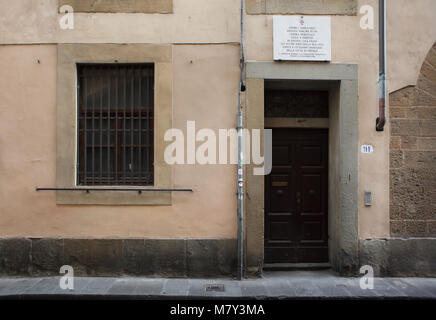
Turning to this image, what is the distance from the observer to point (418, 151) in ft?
20.8

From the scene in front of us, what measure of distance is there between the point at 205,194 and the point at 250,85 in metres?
2.10

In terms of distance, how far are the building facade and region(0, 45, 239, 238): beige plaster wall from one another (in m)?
0.02

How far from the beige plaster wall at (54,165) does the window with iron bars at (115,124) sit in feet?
1.62

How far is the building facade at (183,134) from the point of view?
→ 6.16 meters

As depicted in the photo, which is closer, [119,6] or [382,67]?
[382,67]

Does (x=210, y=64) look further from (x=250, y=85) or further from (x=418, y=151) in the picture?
(x=418, y=151)

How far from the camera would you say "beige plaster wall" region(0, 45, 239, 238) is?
618cm

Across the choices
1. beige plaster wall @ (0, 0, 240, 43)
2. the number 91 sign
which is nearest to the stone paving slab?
the number 91 sign

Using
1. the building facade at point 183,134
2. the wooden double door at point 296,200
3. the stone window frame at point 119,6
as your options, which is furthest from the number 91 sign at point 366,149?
the stone window frame at point 119,6

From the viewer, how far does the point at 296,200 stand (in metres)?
6.84

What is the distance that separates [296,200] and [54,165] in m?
4.55

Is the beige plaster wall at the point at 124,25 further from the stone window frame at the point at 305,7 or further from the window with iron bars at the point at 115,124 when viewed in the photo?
the window with iron bars at the point at 115,124

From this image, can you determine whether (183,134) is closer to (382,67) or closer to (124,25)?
(124,25)

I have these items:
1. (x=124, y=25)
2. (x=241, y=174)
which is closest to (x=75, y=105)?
(x=124, y=25)
